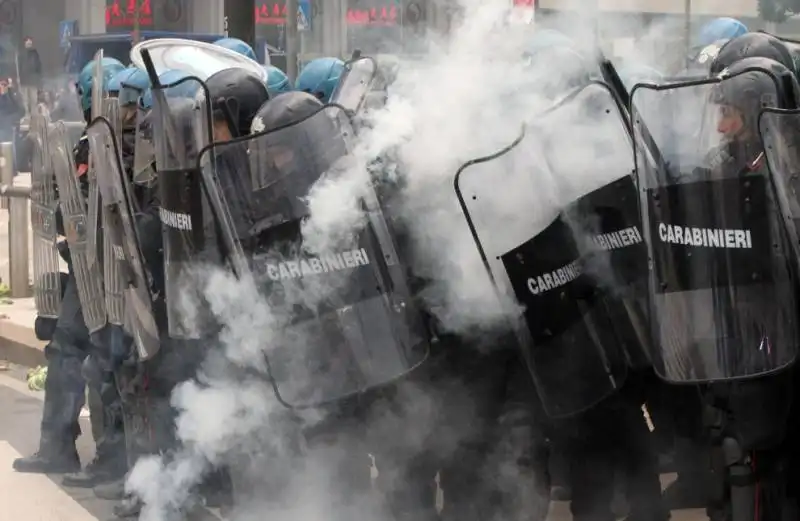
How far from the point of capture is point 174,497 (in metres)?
4.89

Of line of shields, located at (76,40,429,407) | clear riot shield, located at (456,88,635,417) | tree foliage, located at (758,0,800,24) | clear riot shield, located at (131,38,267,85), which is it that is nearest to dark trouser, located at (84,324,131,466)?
clear riot shield, located at (131,38,267,85)

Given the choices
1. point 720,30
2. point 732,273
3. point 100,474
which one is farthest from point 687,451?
point 720,30

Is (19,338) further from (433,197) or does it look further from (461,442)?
(433,197)

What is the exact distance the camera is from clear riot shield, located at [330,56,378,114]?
454 cm

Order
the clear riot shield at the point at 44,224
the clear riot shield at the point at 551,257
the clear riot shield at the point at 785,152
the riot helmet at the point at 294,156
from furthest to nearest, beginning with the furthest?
the clear riot shield at the point at 44,224
the riot helmet at the point at 294,156
the clear riot shield at the point at 551,257
the clear riot shield at the point at 785,152

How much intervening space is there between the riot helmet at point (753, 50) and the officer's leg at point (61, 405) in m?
3.20

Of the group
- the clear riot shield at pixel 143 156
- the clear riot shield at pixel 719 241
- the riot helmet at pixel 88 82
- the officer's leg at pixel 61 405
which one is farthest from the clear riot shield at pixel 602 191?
the officer's leg at pixel 61 405

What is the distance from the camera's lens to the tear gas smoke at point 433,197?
155 inches

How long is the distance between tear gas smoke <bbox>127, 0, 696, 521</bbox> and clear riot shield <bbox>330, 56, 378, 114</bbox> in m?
0.13

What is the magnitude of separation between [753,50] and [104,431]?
3.38 m

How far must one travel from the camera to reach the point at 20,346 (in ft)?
29.2

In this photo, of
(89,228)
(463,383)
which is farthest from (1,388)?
(463,383)

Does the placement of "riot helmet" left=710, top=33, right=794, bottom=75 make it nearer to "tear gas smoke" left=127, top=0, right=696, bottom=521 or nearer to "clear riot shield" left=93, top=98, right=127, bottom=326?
"tear gas smoke" left=127, top=0, right=696, bottom=521

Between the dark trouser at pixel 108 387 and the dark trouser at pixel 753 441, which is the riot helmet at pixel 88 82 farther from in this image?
the dark trouser at pixel 753 441
